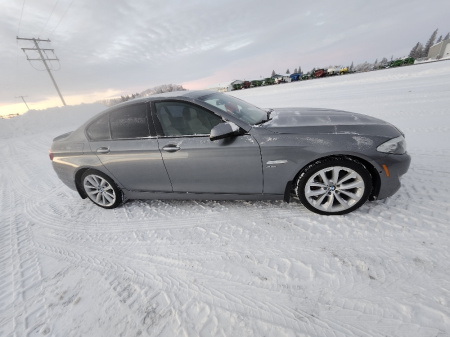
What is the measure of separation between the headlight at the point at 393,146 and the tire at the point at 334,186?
0.26m

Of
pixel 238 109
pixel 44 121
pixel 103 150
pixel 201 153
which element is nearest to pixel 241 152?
pixel 201 153

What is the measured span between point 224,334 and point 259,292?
42cm

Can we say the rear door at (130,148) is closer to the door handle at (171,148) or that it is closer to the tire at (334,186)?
the door handle at (171,148)

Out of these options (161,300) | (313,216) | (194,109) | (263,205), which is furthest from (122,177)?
(313,216)

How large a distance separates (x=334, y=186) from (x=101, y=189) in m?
3.27

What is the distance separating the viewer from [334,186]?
7.74 ft

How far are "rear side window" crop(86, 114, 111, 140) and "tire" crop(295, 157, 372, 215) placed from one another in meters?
2.66

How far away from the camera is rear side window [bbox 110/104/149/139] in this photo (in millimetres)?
2705

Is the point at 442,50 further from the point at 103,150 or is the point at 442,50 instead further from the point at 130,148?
the point at 103,150

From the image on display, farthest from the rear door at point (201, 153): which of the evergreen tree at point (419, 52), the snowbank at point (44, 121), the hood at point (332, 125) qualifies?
the evergreen tree at point (419, 52)

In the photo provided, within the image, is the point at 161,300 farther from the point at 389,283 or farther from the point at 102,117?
the point at 102,117

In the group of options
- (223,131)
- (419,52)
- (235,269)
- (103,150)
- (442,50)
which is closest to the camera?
(235,269)

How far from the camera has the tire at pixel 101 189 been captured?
3.11 m

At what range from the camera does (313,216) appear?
99.3 inches
